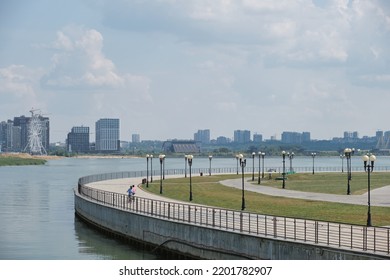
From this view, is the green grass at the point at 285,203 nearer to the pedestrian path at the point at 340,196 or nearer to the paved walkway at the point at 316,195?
the paved walkway at the point at 316,195

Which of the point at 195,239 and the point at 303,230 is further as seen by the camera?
the point at 195,239

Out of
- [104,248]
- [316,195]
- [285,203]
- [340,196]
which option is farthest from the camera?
[316,195]

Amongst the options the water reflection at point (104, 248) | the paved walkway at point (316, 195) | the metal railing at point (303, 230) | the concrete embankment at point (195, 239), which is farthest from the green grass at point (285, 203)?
the water reflection at point (104, 248)

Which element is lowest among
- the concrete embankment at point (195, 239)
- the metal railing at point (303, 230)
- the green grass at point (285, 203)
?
the concrete embankment at point (195, 239)

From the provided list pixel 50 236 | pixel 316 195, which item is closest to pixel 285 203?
pixel 316 195

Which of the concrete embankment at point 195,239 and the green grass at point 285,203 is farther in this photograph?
the green grass at point 285,203

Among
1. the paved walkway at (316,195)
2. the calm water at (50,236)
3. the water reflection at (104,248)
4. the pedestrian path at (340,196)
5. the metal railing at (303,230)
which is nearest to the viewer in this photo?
the metal railing at (303,230)

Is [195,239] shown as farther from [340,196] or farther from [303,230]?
[340,196]

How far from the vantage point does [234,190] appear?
5897 centimetres

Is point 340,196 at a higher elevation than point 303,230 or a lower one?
lower

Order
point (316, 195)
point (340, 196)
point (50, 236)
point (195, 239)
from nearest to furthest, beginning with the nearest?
point (195, 239), point (50, 236), point (340, 196), point (316, 195)

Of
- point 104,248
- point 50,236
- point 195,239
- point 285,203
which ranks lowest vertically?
point 104,248

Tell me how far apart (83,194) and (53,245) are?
14888mm
